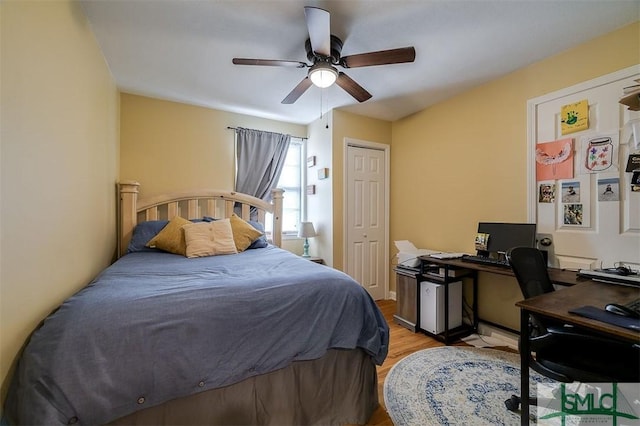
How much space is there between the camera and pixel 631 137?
1809mm

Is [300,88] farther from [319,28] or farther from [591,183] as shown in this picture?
[591,183]

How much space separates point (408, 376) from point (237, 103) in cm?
324

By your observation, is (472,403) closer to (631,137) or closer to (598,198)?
(598,198)

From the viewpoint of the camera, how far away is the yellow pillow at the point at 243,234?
261cm

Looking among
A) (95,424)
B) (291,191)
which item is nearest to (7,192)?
(95,424)

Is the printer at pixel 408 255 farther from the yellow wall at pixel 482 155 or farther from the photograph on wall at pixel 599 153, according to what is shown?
the photograph on wall at pixel 599 153

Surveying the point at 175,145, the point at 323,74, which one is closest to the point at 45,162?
the point at 323,74

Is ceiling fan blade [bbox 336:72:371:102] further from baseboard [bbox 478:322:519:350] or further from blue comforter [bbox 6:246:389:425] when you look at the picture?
baseboard [bbox 478:322:519:350]

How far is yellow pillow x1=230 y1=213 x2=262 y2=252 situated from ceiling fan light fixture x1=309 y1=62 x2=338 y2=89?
61.2 inches

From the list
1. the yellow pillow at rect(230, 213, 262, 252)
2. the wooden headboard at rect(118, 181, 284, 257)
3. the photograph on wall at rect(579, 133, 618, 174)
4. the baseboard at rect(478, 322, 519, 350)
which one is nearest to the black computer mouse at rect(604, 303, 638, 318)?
the photograph on wall at rect(579, 133, 618, 174)

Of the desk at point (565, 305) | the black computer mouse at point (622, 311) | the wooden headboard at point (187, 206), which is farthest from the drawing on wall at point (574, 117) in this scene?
the wooden headboard at point (187, 206)

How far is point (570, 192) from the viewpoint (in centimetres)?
210

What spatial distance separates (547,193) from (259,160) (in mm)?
3071

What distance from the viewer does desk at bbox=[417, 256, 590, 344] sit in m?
1.88
